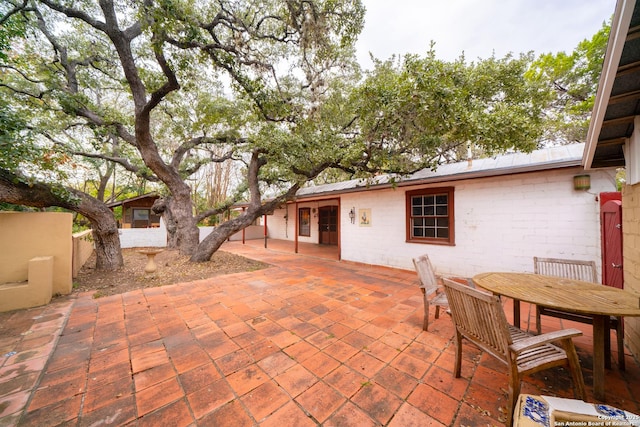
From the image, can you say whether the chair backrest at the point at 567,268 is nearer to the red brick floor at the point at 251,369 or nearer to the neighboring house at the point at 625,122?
the neighboring house at the point at 625,122

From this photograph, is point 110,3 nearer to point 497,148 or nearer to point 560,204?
point 497,148

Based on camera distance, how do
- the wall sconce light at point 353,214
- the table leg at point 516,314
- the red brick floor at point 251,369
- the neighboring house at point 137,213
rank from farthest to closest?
→ the neighboring house at point 137,213, the wall sconce light at point 353,214, the table leg at point 516,314, the red brick floor at point 251,369

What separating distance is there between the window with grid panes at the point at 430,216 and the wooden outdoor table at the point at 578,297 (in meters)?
2.71

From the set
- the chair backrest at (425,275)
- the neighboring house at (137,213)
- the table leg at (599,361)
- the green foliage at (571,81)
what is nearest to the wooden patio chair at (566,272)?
the table leg at (599,361)

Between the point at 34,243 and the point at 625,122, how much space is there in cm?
828

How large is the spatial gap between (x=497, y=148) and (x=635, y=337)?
3.64 meters

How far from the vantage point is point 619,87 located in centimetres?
180

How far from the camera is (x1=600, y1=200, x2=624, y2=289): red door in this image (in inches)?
126

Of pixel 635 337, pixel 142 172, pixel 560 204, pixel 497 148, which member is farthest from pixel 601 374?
pixel 142 172

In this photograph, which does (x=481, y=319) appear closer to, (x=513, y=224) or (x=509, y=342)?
(x=509, y=342)

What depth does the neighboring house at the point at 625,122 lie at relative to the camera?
4.32ft

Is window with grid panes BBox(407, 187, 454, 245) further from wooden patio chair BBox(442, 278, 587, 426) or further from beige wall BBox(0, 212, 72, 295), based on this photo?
beige wall BBox(0, 212, 72, 295)

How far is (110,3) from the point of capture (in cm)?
435

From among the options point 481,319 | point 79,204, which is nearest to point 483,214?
point 481,319
